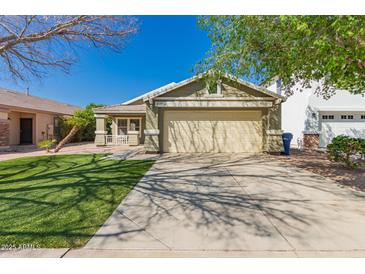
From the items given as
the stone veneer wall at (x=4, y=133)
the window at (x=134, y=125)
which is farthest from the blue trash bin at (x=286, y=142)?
the stone veneer wall at (x=4, y=133)

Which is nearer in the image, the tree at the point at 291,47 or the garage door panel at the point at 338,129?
the tree at the point at 291,47

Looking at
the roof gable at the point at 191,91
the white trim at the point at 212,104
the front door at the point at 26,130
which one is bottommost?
the front door at the point at 26,130

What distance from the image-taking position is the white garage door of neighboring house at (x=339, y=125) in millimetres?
14305

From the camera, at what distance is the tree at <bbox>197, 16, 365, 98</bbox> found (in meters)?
3.89

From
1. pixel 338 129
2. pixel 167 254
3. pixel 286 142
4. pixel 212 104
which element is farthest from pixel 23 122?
pixel 338 129

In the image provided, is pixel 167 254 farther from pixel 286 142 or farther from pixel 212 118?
pixel 286 142

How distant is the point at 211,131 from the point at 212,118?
2.57 feet

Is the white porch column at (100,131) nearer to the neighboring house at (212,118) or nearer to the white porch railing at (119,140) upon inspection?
the white porch railing at (119,140)

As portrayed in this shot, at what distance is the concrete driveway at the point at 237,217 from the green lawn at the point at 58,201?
1.10 feet

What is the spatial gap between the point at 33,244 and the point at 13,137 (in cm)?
1753

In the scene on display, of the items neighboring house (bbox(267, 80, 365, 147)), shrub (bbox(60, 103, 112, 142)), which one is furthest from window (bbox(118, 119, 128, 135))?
neighboring house (bbox(267, 80, 365, 147))

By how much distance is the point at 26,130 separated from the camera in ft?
56.0

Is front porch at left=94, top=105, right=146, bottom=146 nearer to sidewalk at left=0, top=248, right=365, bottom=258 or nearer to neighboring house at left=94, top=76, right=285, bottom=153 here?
neighboring house at left=94, top=76, right=285, bottom=153

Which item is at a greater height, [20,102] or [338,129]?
[20,102]
